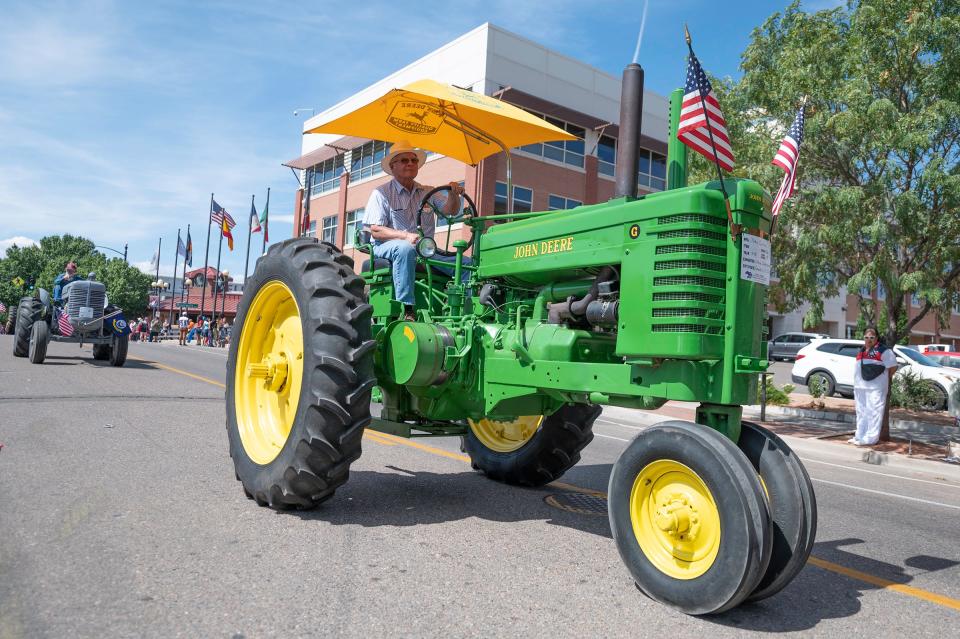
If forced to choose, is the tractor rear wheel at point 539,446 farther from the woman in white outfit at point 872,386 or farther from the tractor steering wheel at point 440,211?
the woman in white outfit at point 872,386

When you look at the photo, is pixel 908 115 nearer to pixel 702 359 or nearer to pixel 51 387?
pixel 702 359

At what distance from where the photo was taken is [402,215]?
5.79 metres

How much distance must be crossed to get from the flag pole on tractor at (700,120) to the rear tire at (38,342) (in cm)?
1445

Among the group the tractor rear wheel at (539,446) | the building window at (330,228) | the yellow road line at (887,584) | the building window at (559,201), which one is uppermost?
the building window at (559,201)

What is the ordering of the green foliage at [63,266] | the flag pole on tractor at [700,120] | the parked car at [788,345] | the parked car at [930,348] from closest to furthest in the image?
1. the flag pole on tractor at [700,120]
2. the parked car at [930,348]
3. the parked car at [788,345]
4. the green foliage at [63,266]

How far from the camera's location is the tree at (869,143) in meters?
10.3

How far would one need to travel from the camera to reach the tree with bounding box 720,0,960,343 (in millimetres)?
10297

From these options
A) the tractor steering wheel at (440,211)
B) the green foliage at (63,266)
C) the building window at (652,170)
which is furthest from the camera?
the green foliage at (63,266)

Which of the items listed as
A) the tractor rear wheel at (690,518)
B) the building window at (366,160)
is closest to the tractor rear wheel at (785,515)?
the tractor rear wheel at (690,518)

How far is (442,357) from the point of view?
459 centimetres

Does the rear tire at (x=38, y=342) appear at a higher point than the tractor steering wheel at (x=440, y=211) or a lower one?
lower

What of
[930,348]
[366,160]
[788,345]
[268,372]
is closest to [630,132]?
[268,372]

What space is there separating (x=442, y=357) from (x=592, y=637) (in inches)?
83.7

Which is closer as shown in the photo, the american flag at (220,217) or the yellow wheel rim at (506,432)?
the yellow wheel rim at (506,432)
